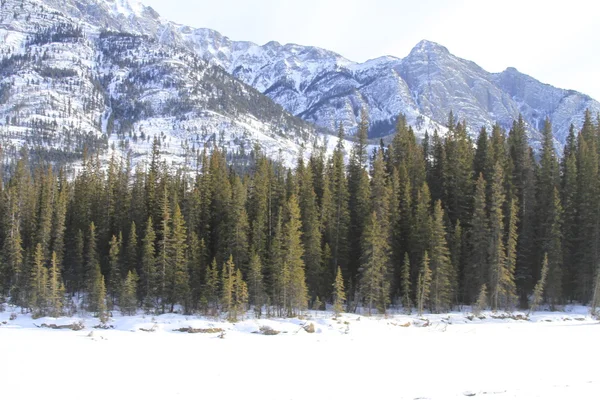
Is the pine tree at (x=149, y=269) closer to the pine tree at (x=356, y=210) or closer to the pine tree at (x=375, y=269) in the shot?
the pine tree at (x=356, y=210)

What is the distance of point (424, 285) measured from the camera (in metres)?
45.6

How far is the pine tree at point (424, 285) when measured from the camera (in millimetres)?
45572

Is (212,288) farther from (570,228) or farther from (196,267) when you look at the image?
(570,228)

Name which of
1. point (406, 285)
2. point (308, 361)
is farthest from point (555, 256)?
point (308, 361)

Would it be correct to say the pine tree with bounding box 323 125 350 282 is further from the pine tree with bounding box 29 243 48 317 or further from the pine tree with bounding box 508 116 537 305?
the pine tree with bounding box 29 243 48 317

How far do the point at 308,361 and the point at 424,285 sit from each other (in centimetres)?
2430

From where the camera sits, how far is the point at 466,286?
53000 millimetres

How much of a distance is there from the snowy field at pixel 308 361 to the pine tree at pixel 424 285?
22.2ft

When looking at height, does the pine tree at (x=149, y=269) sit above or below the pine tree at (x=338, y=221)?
below

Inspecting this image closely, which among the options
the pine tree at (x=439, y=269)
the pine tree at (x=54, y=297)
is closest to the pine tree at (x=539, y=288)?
the pine tree at (x=439, y=269)

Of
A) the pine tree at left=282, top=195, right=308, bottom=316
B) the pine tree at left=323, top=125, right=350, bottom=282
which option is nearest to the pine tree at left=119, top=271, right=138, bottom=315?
the pine tree at left=282, top=195, right=308, bottom=316

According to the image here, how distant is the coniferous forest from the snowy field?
9444mm

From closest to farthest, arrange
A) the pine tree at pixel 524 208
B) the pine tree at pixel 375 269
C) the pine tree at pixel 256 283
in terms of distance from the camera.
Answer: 1. the pine tree at pixel 256 283
2. the pine tree at pixel 375 269
3. the pine tree at pixel 524 208

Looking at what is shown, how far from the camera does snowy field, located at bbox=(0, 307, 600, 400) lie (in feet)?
60.6
